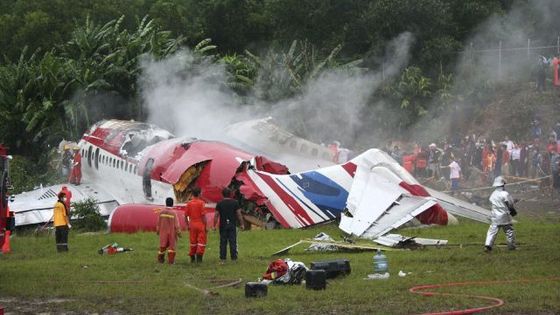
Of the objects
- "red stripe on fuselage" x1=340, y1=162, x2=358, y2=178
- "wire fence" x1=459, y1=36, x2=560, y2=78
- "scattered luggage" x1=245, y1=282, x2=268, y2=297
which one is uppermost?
"wire fence" x1=459, y1=36, x2=560, y2=78

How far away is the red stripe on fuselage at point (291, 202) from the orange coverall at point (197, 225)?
6091 millimetres

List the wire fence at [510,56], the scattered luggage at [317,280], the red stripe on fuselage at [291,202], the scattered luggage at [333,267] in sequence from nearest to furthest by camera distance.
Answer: the scattered luggage at [317,280] < the scattered luggage at [333,267] < the red stripe on fuselage at [291,202] < the wire fence at [510,56]

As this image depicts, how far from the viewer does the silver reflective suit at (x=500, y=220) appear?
21000 mm

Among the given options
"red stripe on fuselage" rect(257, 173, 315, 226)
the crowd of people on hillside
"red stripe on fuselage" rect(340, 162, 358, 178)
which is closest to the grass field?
"red stripe on fuselage" rect(257, 173, 315, 226)

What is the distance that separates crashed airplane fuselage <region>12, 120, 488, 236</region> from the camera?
2622 cm

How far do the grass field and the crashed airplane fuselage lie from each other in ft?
3.05

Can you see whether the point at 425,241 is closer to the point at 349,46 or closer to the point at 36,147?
the point at 36,147

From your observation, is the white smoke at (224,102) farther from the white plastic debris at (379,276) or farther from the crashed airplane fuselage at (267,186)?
the white plastic debris at (379,276)

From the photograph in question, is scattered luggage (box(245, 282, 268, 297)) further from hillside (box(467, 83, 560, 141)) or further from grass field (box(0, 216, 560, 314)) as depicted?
hillside (box(467, 83, 560, 141))

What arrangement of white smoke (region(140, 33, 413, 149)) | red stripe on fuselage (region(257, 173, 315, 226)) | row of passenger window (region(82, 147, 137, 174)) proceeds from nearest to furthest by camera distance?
red stripe on fuselage (region(257, 173, 315, 226)) → row of passenger window (region(82, 147, 137, 174)) → white smoke (region(140, 33, 413, 149))

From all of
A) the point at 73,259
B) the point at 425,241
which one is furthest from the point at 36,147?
the point at 425,241

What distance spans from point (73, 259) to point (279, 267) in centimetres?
678

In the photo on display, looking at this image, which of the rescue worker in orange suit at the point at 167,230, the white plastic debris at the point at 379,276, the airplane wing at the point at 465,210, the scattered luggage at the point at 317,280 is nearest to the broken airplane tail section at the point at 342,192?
the airplane wing at the point at 465,210

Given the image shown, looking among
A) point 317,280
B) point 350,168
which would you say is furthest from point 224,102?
point 317,280
